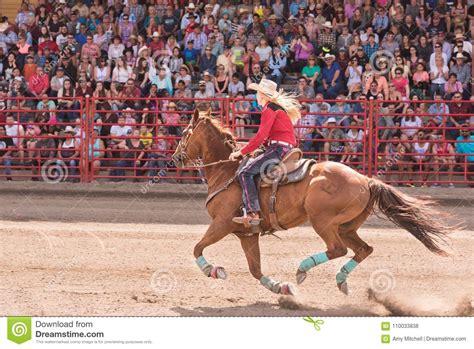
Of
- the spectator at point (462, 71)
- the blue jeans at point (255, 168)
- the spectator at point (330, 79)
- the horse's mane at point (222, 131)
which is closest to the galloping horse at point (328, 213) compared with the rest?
the blue jeans at point (255, 168)

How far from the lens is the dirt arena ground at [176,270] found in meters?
9.54

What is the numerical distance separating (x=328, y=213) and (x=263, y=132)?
3.58ft

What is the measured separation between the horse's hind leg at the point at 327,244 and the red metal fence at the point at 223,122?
24.1ft

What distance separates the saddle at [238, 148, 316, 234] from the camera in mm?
9883

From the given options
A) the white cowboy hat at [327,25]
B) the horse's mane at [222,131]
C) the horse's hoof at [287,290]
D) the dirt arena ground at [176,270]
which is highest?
the white cowboy hat at [327,25]

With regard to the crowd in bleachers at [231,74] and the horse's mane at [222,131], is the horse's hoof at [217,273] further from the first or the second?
the crowd in bleachers at [231,74]

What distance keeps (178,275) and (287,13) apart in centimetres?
1128

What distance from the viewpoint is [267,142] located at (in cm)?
1016

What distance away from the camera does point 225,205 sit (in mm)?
10016

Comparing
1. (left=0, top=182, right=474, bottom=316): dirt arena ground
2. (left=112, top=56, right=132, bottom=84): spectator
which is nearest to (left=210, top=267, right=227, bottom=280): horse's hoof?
(left=0, top=182, right=474, bottom=316): dirt arena ground

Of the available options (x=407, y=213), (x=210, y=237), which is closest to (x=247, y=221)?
(x=210, y=237)

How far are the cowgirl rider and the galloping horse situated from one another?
16cm

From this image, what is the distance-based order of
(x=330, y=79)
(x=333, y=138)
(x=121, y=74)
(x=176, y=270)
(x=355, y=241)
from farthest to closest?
(x=121, y=74)
(x=330, y=79)
(x=333, y=138)
(x=176, y=270)
(x=355, y=241)

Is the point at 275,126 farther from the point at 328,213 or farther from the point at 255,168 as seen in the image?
the point at 328,213
